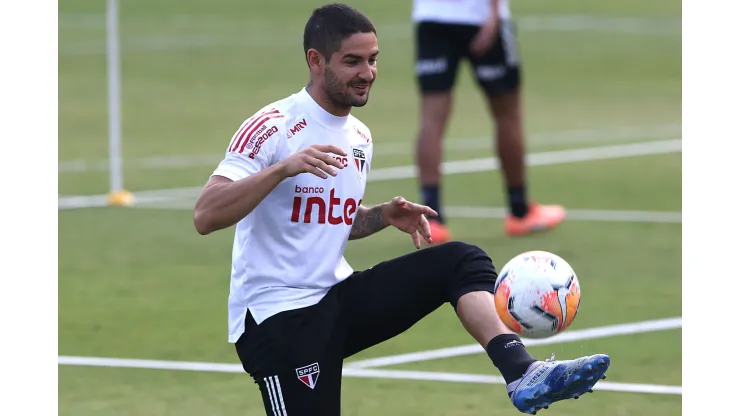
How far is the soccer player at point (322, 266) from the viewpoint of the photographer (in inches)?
244

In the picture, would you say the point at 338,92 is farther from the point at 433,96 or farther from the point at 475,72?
the point at 475,72

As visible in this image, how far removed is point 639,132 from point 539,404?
1250cm

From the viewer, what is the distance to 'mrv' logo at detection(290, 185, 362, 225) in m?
6.34

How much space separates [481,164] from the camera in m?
15.7

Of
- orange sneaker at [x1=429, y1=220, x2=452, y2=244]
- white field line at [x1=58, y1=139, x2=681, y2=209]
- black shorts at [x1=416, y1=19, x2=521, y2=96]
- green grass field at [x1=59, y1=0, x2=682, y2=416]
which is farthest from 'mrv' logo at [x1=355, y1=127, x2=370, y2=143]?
white field line at [x1=58, y1=139, x2=681, y2=209]

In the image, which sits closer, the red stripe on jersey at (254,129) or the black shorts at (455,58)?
the red stripe on jersey at (254,129)

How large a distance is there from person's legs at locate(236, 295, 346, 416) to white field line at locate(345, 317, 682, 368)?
6.18 feet

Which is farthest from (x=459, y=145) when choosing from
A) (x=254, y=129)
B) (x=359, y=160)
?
(x=254, y=129)

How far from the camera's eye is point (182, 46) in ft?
90.4

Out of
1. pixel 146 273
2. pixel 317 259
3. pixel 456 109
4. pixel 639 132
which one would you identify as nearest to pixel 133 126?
pixel 456 109

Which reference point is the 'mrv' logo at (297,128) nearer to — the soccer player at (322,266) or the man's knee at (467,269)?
the soccer player at (322,266)

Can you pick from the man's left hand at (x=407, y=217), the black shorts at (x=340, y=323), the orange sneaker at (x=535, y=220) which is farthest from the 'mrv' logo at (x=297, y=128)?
the orange sneaker at (x=535, y=220)

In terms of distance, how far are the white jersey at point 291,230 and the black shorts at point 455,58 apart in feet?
17.3

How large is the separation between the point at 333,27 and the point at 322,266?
103 cm
